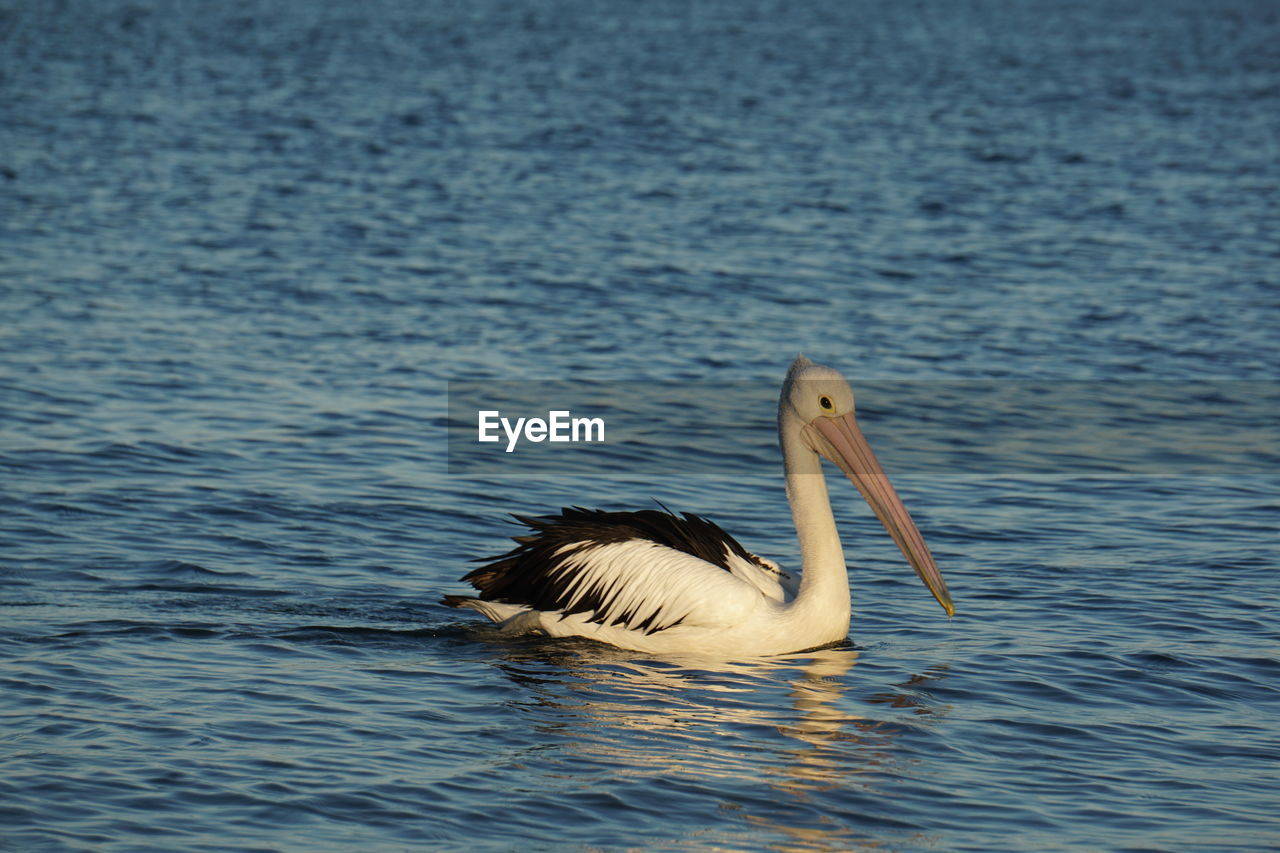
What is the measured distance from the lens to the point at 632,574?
7535 mm

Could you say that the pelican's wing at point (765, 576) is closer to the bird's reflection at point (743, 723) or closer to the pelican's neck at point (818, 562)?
the pelican's neck at point (818, 562)

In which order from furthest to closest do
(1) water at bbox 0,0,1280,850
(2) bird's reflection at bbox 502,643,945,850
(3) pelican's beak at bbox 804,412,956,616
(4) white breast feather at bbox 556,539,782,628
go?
(3) pelican's beak at bbox 804,412,956,616
(4) white breast feather at bbox 556,539,782,628
(1) water at bbox 0,0,1280,850
(2) bird's reflection at bbox 502,643,945,850

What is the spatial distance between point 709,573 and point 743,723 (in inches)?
37.0

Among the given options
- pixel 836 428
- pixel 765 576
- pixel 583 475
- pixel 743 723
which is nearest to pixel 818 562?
pixel 765 576

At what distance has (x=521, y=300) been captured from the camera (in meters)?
15.1

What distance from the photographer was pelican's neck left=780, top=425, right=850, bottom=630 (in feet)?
24.6

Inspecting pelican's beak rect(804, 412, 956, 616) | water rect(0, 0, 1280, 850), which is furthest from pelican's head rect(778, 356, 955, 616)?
water rect(0, 0, 1280, 850)

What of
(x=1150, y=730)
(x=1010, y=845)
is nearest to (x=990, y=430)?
(x=1150, y=730)

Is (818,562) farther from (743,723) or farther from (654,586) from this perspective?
(743,723)

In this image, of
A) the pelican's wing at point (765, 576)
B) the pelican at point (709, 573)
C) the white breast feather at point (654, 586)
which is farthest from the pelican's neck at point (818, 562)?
the white breast feather at point (654, 586)

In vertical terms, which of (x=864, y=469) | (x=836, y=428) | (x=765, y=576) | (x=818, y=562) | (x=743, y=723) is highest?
(x=836, y=428)

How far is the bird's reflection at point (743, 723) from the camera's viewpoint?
19.5 feet

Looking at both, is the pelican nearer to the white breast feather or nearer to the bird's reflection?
the white breast feather

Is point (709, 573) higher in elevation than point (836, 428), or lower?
lower
